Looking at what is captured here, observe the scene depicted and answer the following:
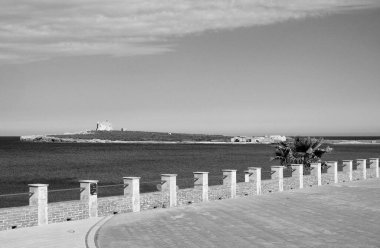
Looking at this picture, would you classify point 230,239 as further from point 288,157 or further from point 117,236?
point 288,157

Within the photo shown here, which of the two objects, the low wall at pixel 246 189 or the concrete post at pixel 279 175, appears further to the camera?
the concrete post at pixel 279 175

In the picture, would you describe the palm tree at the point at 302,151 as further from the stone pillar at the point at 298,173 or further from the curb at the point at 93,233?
the curb at the point at 93,233

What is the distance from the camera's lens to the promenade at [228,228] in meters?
15.0

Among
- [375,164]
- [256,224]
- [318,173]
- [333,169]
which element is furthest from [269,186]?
[375,164]

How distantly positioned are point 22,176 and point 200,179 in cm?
7657

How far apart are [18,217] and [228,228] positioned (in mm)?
6360

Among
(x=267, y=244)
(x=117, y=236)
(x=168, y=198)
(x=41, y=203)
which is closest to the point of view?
(x=267, y=244)

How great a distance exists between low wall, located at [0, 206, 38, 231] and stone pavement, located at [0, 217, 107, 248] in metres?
0.29

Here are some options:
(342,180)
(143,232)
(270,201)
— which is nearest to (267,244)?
(143,232)

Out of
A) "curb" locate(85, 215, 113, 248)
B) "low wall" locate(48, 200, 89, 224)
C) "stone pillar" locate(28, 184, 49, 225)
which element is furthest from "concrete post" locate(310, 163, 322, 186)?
"stone pillar" locate(28, 184, 49, 225)

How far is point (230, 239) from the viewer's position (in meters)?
15.4

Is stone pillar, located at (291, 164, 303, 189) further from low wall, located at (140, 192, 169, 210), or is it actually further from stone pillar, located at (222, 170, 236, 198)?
low wall, located at (140, 192, 169, 210)

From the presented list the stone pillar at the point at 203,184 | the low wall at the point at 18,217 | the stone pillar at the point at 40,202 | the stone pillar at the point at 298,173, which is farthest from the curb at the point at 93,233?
the stone pillar at the point at 298,173

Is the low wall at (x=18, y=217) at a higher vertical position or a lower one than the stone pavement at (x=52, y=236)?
higher
